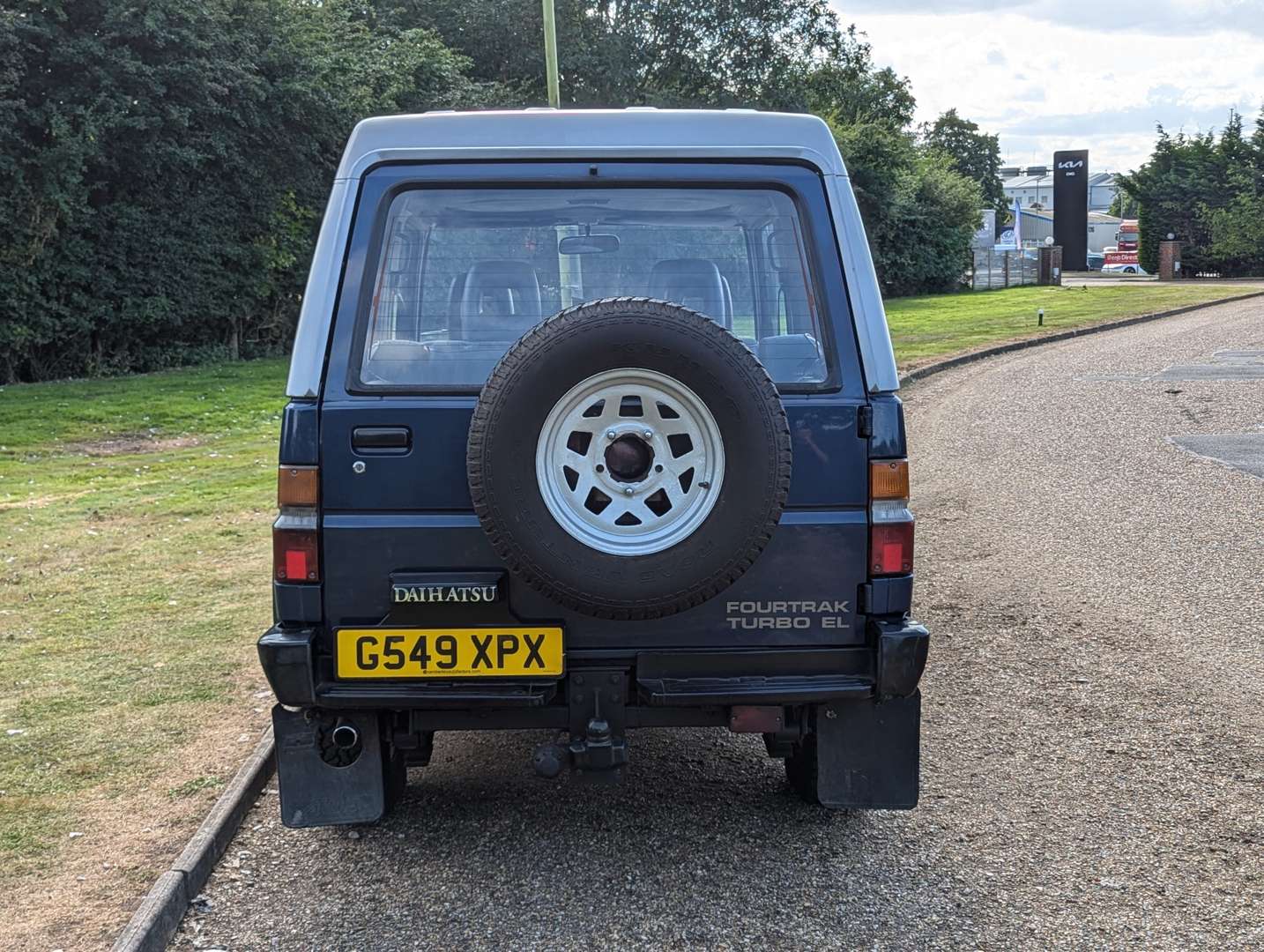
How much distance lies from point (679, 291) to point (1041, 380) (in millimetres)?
15364

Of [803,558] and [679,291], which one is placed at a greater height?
[679,291]

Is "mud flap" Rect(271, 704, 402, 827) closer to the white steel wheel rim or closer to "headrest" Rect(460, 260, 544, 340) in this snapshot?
the white steel wheel rim

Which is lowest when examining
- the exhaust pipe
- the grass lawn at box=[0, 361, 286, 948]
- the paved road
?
the paved road

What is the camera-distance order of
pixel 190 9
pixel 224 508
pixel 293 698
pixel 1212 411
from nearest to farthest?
pixel 293 698 → pixel 224 508 → pixel 1212 411 → pixel 190 9

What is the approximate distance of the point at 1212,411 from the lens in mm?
14703

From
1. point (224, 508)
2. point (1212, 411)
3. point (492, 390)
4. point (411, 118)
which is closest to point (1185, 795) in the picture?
point (492, 390)

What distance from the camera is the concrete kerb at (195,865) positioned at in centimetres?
348

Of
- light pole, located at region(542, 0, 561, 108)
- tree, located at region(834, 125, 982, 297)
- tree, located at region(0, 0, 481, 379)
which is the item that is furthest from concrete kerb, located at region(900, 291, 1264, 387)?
tree, located at region(0, 0, 481, 379)

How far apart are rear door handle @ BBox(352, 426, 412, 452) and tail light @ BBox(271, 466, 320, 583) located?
140 millimetres

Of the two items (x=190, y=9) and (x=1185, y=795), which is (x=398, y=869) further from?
(x=190, y=9)

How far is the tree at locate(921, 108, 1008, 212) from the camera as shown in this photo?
103 meters

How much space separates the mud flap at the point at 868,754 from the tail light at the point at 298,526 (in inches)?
60.5

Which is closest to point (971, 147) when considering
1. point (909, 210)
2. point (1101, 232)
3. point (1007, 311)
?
point (1101, 232)

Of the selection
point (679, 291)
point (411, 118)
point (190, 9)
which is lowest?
point (679, 291)
